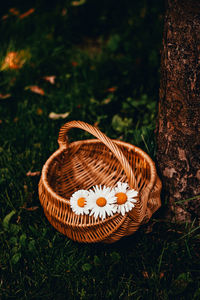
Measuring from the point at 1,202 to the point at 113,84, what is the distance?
121 centimetres

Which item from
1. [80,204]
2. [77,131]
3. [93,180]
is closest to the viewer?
[80,204]

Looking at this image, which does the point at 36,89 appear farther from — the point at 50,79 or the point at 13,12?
the point at 13,12

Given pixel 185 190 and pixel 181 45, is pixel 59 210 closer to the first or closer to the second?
pixel 185 190

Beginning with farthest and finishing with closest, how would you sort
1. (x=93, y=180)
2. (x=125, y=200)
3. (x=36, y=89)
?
(x=36, y=89) < (x=93, y=180) < (x=125, y=200)

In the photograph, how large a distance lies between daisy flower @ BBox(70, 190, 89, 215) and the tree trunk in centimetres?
39

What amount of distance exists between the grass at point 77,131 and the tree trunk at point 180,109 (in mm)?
171

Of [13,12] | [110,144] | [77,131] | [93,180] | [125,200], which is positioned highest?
[13,12]

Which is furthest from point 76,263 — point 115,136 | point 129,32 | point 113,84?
point 129,32

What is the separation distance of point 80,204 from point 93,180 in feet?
1.69

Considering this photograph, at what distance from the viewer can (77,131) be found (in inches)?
75.9

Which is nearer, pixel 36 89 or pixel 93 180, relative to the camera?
pixel 93 180

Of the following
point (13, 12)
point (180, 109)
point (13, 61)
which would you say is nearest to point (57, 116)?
point (13, 61)

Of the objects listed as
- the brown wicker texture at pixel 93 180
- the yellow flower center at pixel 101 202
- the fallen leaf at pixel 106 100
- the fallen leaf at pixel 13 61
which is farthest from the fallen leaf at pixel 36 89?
the yellow flower center at pixel 101 202

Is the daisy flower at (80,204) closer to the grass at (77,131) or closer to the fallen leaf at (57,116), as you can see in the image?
the grass at (77,131)
